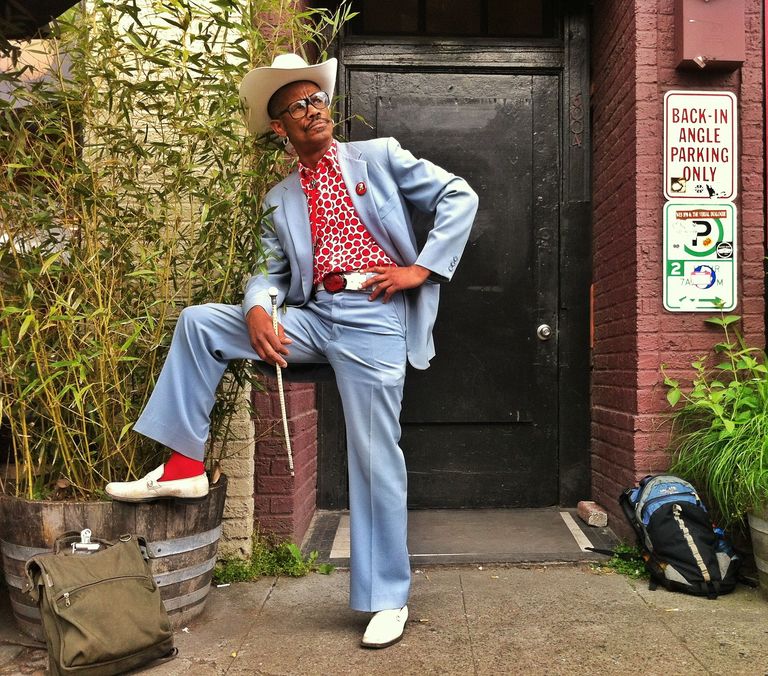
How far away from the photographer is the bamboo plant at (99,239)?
2.79 metres

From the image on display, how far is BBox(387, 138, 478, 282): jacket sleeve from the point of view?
283 cm

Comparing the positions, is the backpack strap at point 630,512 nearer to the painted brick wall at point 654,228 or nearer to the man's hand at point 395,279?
the painted brick wall at point 654,228

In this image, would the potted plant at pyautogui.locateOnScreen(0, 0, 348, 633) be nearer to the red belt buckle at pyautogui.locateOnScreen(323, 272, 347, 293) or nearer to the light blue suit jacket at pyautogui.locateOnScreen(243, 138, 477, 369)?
the light blue suit jacket at pyautogui.locateOnScreen(243, 138, 477, 369)

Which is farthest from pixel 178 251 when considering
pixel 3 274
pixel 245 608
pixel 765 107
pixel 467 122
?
pixel 765 107

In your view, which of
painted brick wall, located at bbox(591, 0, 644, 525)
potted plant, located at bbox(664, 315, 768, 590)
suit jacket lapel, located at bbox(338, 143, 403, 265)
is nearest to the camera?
suit jacket lapel, located at bbox(338, 143, 403, 265)

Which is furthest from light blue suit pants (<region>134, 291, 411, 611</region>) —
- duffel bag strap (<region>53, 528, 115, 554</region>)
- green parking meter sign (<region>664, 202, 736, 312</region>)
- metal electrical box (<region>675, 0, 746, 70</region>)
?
metal electrical box (<region>675, 0, 746, 70</region>)

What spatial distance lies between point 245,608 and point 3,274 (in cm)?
174

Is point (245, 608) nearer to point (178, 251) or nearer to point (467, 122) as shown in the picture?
point (178, 251)

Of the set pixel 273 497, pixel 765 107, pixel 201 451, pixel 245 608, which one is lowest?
pixel 245 608

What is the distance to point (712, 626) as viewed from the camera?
2.91 meters

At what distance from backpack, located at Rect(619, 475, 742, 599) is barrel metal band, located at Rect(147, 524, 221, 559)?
200 cm

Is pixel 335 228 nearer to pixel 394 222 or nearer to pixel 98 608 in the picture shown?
pixel 394 222

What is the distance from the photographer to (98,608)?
2.40m

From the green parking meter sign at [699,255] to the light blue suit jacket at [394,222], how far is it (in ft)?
4.81
